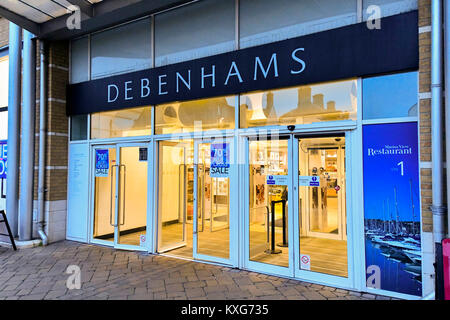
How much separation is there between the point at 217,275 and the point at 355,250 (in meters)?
1.91

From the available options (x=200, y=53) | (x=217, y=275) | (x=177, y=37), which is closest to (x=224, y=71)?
(x=200, y=53)

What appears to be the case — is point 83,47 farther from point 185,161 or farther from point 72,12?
point 185,161

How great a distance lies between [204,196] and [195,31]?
2801 mm

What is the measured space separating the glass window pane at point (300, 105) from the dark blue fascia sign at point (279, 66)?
0.15 m

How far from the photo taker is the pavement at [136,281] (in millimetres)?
4035

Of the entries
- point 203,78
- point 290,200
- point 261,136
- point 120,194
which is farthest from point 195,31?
point 120,194

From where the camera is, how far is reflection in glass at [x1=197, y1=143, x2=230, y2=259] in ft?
18.1

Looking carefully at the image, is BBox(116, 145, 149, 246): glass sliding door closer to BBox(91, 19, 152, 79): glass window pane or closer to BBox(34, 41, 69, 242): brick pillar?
BBox(34, 41, 69, 242): brick pillar

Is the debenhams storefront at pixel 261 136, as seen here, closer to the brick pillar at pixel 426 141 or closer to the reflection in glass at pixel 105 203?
the reflection in glass at pixel 105 203

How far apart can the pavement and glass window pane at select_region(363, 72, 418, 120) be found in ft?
7.23

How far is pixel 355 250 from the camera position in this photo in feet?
13.7

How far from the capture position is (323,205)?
6.17m

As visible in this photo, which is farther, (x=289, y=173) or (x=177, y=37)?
(x=177, y=37)
